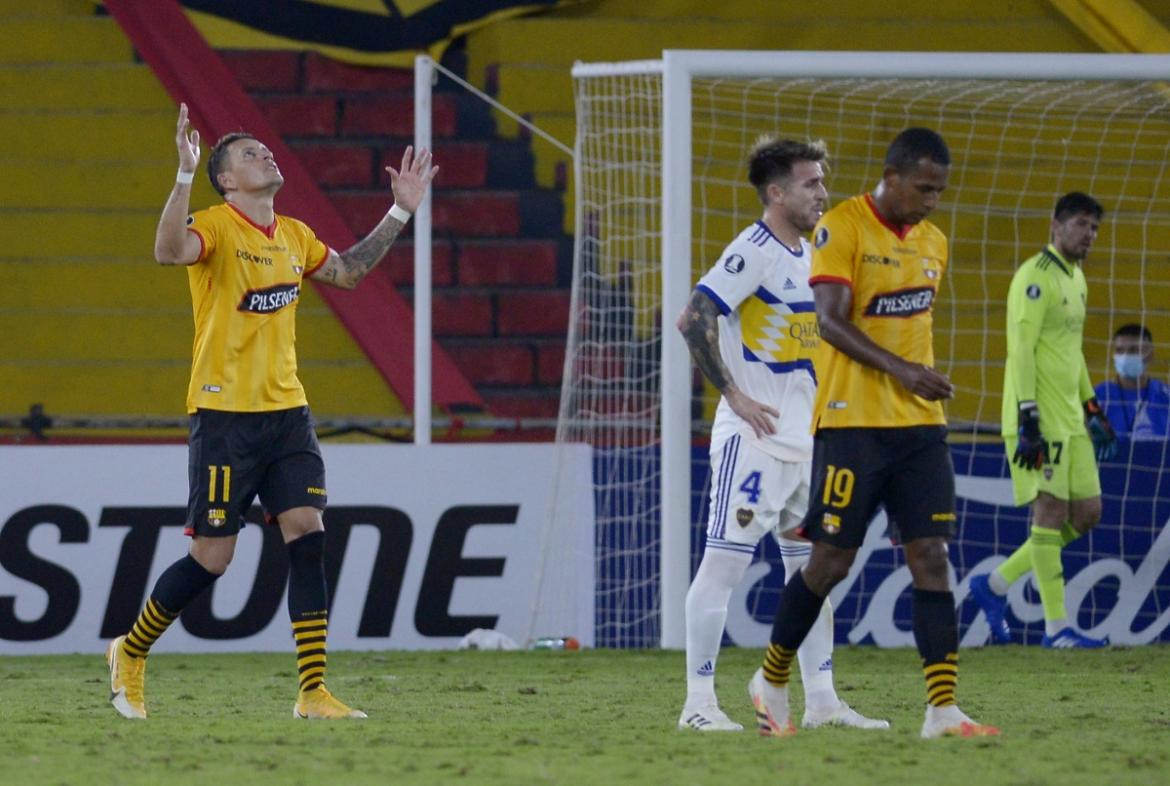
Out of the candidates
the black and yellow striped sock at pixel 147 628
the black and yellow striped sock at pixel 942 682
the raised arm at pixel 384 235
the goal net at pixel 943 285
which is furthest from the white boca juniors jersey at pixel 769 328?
the goal net at pixel 943 285

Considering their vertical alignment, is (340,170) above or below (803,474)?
above

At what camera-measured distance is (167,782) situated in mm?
4688

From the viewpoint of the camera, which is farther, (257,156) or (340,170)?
(340,170)

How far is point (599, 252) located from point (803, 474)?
4975 millimetres

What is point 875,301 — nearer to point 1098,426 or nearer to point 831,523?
point 831,523

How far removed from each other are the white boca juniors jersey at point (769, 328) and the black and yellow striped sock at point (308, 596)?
1.35 m

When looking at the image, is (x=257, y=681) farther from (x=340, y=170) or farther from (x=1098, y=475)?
(x=340, y=170)

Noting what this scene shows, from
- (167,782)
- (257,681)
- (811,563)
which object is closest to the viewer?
(167,782)

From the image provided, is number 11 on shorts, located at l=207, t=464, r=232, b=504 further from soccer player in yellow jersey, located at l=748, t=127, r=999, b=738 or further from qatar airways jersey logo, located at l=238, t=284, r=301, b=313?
soccer player in yellow jersey, located at l=748, t=127, r=999, b=738

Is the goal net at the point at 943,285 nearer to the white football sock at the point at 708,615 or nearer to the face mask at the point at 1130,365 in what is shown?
the face mask at the point at 1130,365

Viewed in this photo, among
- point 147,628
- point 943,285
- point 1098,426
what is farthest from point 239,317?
point 943,285

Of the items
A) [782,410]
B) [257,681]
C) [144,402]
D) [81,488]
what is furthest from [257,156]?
[144,402]

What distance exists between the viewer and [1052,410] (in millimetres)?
9508

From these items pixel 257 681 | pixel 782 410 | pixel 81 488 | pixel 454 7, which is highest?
pixel 454 7
